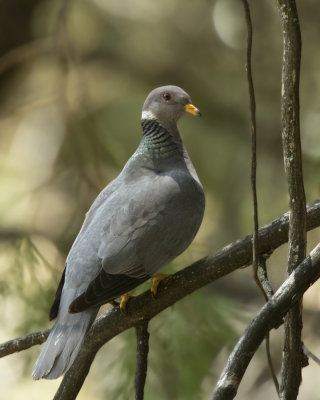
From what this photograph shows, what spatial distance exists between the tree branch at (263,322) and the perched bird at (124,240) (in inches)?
25.6

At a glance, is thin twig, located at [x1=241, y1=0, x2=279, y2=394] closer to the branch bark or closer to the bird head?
the branch bark

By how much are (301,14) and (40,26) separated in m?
1.47

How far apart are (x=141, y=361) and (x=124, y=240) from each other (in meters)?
0.43

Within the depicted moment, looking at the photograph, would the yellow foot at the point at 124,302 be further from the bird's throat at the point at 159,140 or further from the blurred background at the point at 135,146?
the blurred background at the point at 135,146

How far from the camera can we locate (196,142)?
4.34 m

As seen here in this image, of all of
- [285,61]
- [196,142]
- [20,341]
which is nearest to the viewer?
[285,61]

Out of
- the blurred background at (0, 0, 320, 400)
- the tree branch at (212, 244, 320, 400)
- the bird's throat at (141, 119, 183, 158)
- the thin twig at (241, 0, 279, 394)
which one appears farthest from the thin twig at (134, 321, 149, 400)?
the blurred background at (0, 0, 320, 400)

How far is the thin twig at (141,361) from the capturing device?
1.77m

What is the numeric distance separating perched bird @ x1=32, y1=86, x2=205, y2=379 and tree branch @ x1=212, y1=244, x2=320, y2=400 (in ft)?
2.13

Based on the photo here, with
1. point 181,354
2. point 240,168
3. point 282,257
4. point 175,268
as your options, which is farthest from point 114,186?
point 240,168

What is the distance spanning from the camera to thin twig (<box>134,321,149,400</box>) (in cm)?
177

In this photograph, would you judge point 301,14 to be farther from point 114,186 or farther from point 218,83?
point 114,186

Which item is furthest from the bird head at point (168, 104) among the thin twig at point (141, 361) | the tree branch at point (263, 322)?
the tree branch at point (263, 322)

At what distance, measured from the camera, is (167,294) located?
1912 mm
